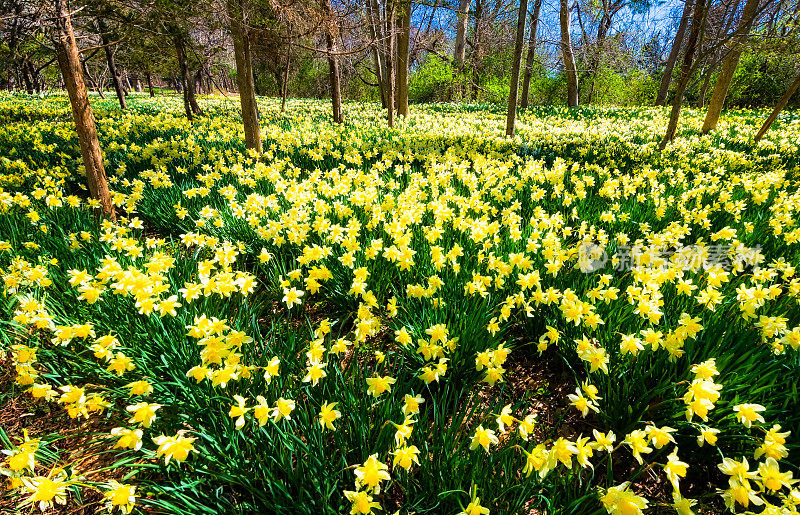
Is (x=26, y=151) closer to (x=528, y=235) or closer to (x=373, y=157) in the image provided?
(x=373, y=157)

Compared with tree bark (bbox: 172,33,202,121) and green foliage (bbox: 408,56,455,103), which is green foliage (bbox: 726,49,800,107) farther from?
tree bark (bbox: 172,33,202,121)

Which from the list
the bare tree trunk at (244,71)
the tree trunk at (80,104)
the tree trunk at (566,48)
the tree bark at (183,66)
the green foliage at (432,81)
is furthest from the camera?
the green foliage at (432,81)

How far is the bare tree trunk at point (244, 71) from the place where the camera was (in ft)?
17.1

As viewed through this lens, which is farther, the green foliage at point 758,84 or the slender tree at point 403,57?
the green foliage at point 758,84

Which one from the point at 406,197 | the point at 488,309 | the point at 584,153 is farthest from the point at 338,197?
the point at 584,153

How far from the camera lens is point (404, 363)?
2152 mm

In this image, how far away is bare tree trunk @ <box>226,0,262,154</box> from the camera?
17.1ft

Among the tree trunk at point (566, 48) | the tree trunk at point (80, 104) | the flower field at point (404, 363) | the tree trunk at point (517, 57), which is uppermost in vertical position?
the tree trunk at point (566, 48)

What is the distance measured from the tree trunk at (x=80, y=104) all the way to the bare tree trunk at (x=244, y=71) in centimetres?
219

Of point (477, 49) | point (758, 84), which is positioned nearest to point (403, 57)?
point (477, 49)

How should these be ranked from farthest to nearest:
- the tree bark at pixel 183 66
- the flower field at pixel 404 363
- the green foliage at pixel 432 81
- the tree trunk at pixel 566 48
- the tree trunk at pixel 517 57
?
the green foliage at pixel 432 81, the tree trunk at pixel 566 48, the tree bark at pixel 183 66, the tree trunk at pixel 517 57, the flower field at pixel 404 363

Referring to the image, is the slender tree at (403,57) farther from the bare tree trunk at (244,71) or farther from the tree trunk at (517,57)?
the bare tree trunk at (244,71)

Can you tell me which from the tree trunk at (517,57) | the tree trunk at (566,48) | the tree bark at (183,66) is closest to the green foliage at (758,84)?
the tree trunk at (566,48)

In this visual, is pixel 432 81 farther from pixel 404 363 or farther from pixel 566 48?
pixel 404 363
